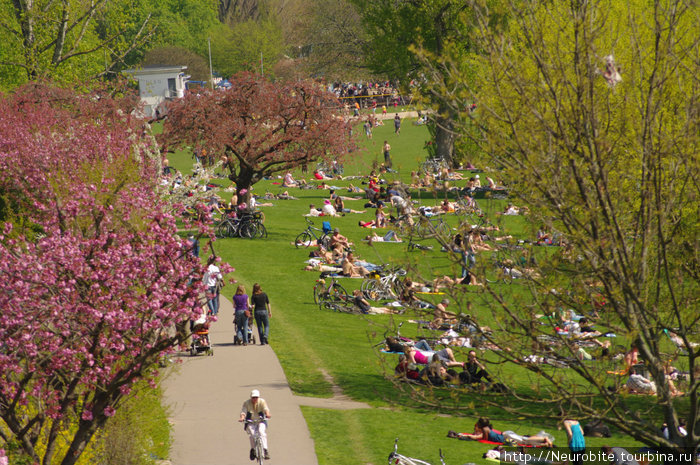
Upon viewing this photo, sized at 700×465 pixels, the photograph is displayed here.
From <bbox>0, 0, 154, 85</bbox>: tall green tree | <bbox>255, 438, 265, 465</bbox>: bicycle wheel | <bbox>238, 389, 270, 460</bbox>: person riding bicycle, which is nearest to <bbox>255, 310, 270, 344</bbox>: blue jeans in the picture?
<bbox>238, 389, 270, 460</bbox>: person riding bicycle

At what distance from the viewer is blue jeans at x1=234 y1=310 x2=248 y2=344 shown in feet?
66.5

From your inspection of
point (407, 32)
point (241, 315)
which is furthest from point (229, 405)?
point (407, 32)

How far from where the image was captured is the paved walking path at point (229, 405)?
14.2m

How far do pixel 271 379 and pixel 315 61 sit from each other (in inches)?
2131

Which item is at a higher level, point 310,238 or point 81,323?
point 81,323

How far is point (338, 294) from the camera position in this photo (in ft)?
84.4

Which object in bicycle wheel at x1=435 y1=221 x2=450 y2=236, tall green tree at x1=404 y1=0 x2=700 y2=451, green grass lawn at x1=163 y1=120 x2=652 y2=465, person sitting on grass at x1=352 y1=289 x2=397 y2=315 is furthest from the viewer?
→ person sitting on grass at x1=352 y1=289 x2=397 y2=315

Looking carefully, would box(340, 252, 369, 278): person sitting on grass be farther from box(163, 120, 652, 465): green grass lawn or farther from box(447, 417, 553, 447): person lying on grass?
box(447, 417, 553, 447): person lying on grass

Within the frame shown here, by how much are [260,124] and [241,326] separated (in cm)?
1323

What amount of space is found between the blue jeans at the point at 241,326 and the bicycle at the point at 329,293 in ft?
15.8

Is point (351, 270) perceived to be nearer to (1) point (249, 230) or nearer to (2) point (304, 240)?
(2) point (304, 240)

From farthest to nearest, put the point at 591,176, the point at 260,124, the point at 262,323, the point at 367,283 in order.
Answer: the point at 260,124, the point at 367,283, the point at 262,323, the point at 591,176

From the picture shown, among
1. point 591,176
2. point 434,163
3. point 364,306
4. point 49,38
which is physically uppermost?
point 49,38

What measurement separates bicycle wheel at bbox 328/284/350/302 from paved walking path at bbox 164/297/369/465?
4831 mm
